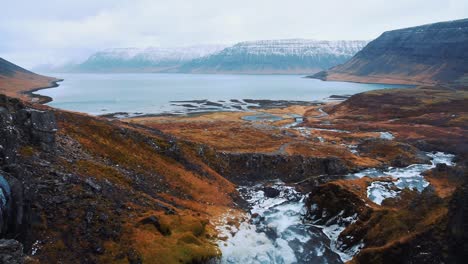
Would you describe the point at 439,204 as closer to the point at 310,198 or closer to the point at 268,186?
the point at 310,198

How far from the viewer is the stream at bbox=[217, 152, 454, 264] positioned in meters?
42.7

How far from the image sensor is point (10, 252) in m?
25.5

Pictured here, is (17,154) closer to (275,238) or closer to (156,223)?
(156,223)

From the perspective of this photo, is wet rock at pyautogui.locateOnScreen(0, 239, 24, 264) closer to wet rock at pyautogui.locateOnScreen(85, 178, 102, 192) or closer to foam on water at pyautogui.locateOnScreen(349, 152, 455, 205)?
wet rock at pyautogui.locateOnScreen(85, 178, 102, 192)

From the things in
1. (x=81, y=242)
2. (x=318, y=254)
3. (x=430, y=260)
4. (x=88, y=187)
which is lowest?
(x=318, y=254)

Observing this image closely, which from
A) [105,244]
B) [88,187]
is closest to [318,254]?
[105,244]

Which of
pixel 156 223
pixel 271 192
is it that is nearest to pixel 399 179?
pixel 271 192

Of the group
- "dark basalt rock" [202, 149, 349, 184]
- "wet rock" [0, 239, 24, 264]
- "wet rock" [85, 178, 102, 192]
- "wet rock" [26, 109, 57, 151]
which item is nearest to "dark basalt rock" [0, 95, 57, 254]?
"wet rock" [26, 109, 57, 151]

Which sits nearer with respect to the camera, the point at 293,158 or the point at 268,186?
the point at 268,186

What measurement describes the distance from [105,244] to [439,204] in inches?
1312

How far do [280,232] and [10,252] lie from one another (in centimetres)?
3206

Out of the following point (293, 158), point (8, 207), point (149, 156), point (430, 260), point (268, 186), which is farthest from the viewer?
point (293, 158)

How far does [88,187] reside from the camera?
41.4 meters

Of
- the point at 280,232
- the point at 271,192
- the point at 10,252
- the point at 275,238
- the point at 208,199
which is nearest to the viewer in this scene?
the point at 10,252
